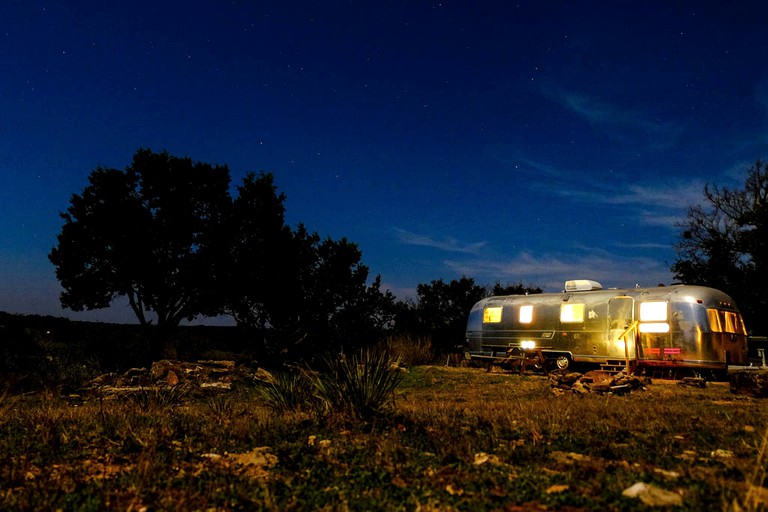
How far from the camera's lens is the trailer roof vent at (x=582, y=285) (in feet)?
54.7

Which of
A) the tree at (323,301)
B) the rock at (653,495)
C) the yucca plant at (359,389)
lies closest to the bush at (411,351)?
the tree at (323,301)

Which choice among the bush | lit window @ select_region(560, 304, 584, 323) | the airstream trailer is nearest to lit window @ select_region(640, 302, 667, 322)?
the airstream trailer

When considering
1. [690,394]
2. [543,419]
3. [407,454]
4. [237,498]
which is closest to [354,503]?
[237,498]

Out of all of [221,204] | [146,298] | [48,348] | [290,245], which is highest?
[221,204]

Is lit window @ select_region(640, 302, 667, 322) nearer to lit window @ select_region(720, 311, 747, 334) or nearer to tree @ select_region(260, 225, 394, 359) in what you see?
lit window @ select_region(720, 311, 747, 334)

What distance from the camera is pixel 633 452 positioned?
4.23m

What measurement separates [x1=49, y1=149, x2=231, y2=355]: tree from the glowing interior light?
1633 centimetres

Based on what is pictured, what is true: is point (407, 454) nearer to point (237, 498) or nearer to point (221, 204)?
point (237, 498)

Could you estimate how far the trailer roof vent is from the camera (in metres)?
16.7

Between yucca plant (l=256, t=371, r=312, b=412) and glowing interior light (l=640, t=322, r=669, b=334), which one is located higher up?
glowing interior light (l=640, t=322, r=669, b=334)

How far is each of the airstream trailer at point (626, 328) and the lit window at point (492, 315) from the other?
0.10 m

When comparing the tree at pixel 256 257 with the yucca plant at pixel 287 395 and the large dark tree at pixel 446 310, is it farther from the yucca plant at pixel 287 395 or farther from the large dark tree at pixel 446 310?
the yucca plant at pixel 287 395

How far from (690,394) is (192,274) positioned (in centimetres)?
1787

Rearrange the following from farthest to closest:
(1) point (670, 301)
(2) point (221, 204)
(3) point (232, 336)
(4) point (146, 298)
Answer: (3) point (232, 336), (2) point (221, 204), (4) point (146, 298), (1) point (670, 301)
